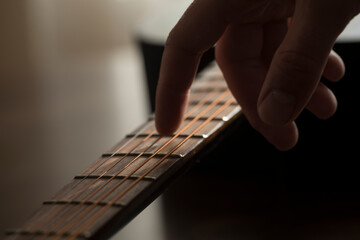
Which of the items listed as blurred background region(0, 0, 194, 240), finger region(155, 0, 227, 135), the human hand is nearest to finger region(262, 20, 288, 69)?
the human hand

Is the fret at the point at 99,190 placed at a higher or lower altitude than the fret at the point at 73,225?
higher

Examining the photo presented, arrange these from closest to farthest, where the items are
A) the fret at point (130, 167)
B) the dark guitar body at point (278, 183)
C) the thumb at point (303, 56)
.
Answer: the thumb at point (303, 56), the fret at point (130, 167), the dark guitar body at point (278, 183)

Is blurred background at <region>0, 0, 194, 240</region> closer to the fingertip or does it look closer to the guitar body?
the guitar body

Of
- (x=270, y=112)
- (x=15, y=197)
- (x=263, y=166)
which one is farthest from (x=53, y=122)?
(x=270, y=112)

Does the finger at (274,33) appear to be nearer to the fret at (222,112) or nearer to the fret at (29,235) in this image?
the fret at (222,112)

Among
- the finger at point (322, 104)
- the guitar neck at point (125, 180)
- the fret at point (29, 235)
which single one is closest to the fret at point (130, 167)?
the guitar neck at point (125, 180)
